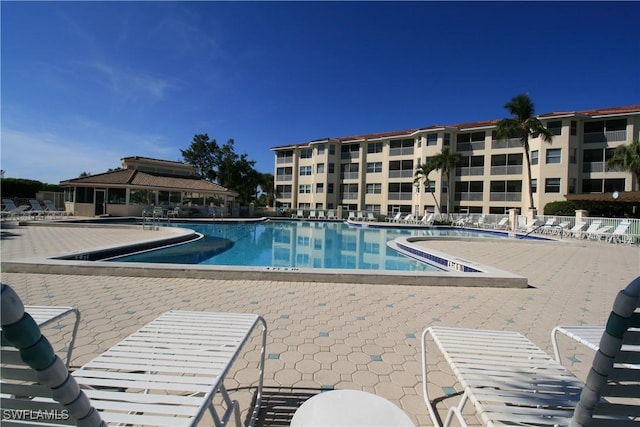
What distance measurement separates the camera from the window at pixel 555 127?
28047mm

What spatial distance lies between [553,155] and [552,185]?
9.16 ft

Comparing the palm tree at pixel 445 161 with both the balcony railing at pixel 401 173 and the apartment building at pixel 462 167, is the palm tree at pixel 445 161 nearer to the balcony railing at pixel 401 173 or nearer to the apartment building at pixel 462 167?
the apartment building at pixel 462 167

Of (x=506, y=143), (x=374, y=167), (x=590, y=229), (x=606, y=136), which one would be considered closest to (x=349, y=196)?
(x=374, y=167)

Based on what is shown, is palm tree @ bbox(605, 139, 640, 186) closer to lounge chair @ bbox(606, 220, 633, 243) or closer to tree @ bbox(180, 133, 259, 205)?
lounge chair @ bbox(606, 220, 633, 243)

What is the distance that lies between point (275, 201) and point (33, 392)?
4453cm

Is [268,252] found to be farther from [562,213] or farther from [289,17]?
[562,213]

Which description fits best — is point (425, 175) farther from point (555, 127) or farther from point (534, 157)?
point (555, 127)

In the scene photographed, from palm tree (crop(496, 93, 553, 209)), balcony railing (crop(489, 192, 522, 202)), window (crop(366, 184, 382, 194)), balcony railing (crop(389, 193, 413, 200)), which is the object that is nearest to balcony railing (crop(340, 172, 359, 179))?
window (crop(366, 184, 382, 194))

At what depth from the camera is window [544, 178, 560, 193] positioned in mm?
28250

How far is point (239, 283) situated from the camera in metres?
6.08

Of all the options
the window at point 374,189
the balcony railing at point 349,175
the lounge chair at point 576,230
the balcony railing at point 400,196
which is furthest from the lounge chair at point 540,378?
the balcony railing at point 349,175

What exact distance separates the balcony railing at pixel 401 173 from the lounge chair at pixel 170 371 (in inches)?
1424

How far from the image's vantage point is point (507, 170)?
31359mm

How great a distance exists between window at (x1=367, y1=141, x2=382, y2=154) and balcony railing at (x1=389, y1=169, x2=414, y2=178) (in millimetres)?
3474
